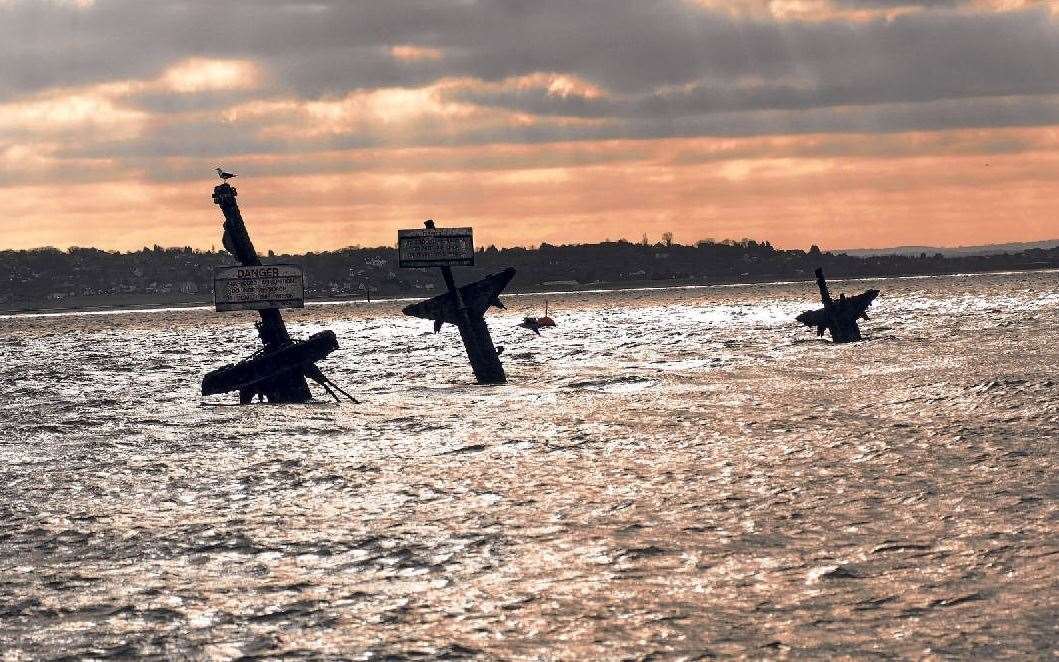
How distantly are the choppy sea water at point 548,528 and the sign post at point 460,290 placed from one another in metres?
4.87

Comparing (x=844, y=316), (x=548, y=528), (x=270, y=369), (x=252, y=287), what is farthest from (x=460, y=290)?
(x=844, y=316)

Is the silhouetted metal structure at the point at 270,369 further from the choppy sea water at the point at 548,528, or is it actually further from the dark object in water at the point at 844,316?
the dark object in water at the point at 844,316

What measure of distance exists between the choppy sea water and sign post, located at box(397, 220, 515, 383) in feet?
16.0

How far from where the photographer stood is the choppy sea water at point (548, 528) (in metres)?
7.17

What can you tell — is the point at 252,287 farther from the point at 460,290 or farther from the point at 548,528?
the point at 548,528

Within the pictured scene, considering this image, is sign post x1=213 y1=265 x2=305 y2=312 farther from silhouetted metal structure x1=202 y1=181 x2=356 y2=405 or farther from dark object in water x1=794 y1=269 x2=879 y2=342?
dark object in water x1=794 y1=269 x2=879 y2=342

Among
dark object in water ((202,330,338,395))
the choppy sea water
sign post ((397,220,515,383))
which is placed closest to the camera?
the choppy sea water

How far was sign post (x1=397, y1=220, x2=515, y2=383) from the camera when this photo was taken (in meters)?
27.4

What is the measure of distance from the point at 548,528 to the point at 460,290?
17.6 m

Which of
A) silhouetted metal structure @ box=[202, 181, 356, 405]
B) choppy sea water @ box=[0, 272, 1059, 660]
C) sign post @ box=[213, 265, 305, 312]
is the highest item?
sign post @ box=[213, 265, 305, 312]

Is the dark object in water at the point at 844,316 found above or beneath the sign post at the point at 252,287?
beneath

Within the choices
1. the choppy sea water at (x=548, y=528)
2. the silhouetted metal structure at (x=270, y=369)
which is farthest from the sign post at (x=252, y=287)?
the choppy sea water at (x=548, y=528)

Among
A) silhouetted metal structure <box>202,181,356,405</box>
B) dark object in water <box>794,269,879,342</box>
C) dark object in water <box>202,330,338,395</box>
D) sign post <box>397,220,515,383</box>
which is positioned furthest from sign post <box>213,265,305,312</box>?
dark object in water <box>794,269,879,342</box>

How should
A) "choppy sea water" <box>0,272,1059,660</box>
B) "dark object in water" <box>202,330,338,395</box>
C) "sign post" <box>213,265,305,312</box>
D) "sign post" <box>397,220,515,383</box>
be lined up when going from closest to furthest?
"choppy sea water" <box>0,272,1059,660</box> < "dark object in water" <box>202,330,338,395</box> < "sign post" <box>213,265,305,312</box> < "sign post" <box>397,220,515,383</box>
